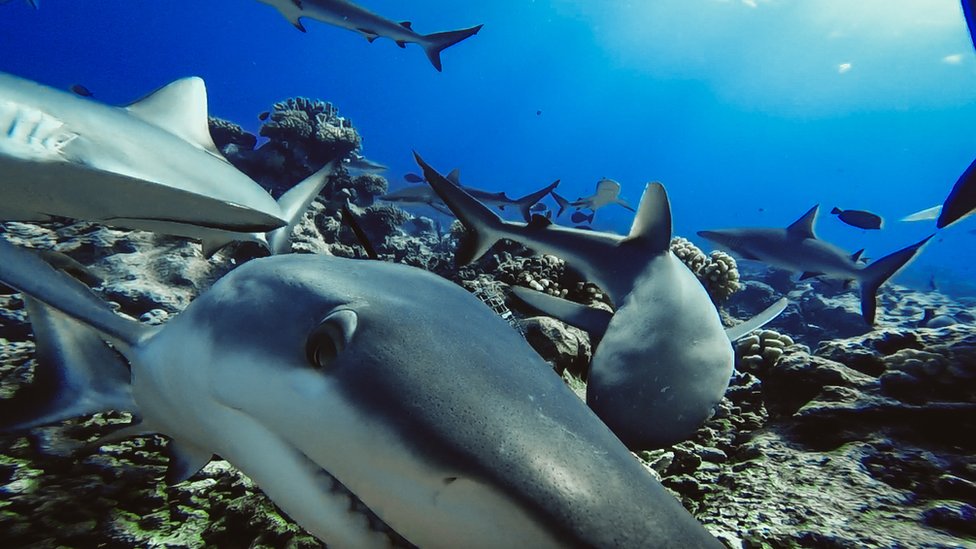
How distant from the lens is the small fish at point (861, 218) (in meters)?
9.10

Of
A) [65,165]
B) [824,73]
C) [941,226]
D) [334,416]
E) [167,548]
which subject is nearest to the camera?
[334,416]

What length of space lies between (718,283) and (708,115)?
150m

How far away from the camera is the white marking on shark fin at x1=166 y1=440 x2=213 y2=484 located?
1625 millimetres

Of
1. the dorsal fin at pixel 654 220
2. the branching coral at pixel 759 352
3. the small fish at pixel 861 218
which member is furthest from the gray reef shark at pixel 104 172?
the small fish at pixel 861 218

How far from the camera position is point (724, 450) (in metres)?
2.86

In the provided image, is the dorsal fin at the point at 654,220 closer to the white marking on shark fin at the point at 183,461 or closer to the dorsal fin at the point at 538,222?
the dorsal fin at the point at 538,222

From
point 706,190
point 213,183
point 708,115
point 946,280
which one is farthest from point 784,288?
point 706,190

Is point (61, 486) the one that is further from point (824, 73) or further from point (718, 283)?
point (824, 73)

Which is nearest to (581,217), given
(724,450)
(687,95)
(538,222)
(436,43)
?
(436,43)

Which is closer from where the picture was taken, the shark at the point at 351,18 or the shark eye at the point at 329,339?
the shark eye at the point at 329,339

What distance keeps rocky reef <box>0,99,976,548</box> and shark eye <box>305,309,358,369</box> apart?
1020mm

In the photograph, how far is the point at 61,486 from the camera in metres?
1.69

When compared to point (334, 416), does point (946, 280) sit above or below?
above

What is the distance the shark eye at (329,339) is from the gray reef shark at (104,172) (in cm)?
135
